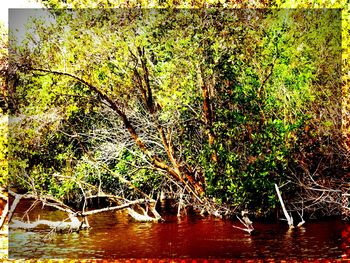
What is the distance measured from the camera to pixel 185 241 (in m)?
9.74

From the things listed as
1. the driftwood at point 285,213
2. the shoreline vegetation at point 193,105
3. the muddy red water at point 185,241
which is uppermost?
the shoreline vegetation at point 193,105

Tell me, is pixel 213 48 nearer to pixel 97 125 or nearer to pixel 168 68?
pixel 168 68

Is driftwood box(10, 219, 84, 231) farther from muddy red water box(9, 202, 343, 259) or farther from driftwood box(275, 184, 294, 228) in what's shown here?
driftwood box(275, 184, 294, 228)

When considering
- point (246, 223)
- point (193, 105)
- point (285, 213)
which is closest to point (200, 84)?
point (193, 105)

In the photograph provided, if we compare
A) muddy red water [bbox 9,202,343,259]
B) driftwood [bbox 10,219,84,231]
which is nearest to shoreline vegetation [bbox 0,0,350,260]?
driftwood [bbox 10,219,84,231]

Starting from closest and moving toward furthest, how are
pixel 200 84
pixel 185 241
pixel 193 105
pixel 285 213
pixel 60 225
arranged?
pixel 185 241 < pixel 285 213 < pixel 60 225 < pixel 200 84 < pixel 193 105

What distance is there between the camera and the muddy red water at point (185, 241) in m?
8.84

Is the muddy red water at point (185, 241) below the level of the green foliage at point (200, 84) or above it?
below

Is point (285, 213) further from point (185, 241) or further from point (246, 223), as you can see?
point (185, 241)

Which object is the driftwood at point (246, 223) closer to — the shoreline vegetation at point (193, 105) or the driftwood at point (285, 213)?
the shoreline vegetation at point (193, 105)

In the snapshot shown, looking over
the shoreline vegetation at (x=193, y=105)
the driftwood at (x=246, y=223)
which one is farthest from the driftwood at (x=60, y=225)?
the driftwood at (x=246, y=223)

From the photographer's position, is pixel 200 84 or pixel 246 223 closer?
pixel 246 223

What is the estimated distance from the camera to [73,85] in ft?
38.4

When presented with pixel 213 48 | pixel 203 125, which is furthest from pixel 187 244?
pixel 213 48
